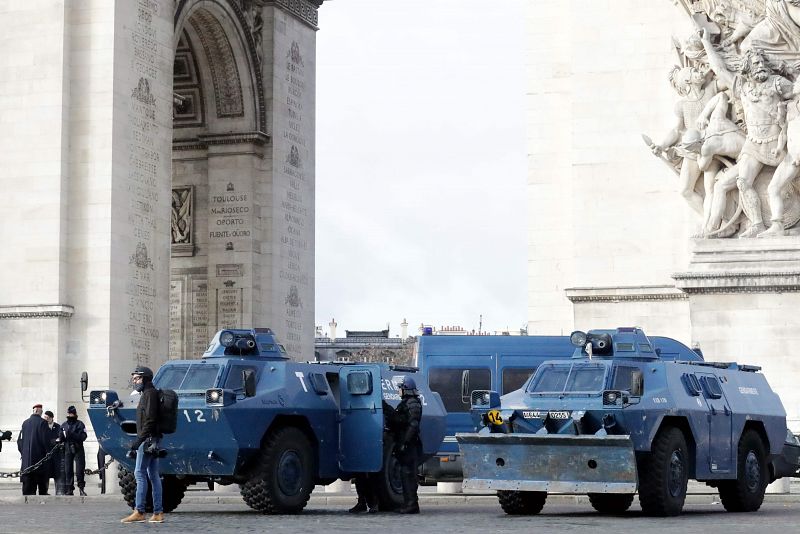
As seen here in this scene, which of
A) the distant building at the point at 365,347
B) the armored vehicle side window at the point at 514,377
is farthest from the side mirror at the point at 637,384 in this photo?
the distant building at the point at 365,347

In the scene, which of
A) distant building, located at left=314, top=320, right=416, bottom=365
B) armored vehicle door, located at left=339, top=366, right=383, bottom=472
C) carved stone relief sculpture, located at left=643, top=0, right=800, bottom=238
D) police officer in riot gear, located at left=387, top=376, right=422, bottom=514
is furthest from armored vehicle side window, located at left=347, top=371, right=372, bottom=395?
distant building, located at left=314, top=320, right=416, bottom=365

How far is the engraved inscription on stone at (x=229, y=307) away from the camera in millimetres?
43344

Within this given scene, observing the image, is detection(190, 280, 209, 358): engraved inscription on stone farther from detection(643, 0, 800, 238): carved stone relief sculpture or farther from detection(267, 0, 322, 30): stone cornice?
detection(643, 0, 800, 238): carved stone relief sculpture

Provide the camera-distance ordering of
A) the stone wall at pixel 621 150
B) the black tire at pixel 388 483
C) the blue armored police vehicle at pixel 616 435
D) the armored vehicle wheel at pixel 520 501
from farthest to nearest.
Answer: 1. the stone wall at pixel 621 150
2. the black tire at pixel 388 483
3. the armored vehicle wheel at pixel 520 501
4. the blue armored police vehicle at pixel 616 435

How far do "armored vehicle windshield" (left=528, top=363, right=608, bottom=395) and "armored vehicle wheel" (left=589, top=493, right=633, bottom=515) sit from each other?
133 cm

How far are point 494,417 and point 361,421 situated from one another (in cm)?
237

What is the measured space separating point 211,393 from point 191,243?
24360 millimetres

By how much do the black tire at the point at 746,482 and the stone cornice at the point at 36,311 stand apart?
17339 millimetres

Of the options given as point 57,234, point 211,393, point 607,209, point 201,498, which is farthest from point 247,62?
point 211,393

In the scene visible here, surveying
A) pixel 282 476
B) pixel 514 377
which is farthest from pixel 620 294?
pixel 282 476

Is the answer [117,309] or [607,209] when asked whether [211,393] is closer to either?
[607,209]

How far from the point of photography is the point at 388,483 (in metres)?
21.8

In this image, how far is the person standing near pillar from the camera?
89.9 ft

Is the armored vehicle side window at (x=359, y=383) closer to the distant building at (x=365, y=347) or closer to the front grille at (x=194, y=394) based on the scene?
the front grille at (x=194, y=394)
